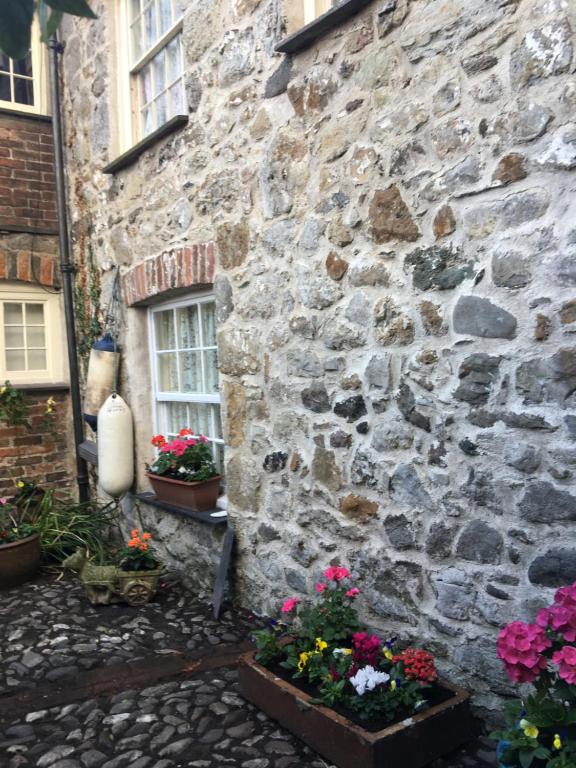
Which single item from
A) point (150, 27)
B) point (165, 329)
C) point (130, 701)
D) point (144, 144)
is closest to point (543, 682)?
Result: point (130, 701)

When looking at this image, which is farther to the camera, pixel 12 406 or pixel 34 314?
→ pixel 34 314

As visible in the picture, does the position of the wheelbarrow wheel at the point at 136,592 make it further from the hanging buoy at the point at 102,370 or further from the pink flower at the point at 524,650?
the pink flower at the point at 524,650

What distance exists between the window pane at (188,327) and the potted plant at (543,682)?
3146 mm

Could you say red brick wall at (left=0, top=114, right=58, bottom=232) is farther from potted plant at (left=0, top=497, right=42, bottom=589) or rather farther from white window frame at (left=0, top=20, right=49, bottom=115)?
potted plant at (left=0, top=497, right=42, bottom=589)

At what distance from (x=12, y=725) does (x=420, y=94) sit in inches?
125

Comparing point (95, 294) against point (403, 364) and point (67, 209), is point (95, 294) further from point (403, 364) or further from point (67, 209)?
point (403, 364)

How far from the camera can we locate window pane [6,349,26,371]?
20.7ft

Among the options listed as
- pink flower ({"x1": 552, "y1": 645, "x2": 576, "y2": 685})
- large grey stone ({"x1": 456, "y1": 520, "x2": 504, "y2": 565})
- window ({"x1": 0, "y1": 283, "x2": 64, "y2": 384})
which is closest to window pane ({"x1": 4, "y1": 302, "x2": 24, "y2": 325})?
window ({"x1": 0, "y1": 283, "x2": 64, "y2": 384})

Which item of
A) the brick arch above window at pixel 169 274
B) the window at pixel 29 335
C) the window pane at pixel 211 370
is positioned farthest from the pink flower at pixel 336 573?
the window at pixel 29 335

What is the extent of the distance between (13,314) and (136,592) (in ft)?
10.6

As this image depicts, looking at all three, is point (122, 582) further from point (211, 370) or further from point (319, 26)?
point (319, 26)

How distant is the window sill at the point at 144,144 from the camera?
14.3 ft

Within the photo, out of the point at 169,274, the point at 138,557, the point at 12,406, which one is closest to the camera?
the point at 138,557

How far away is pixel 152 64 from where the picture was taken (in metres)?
5.13
